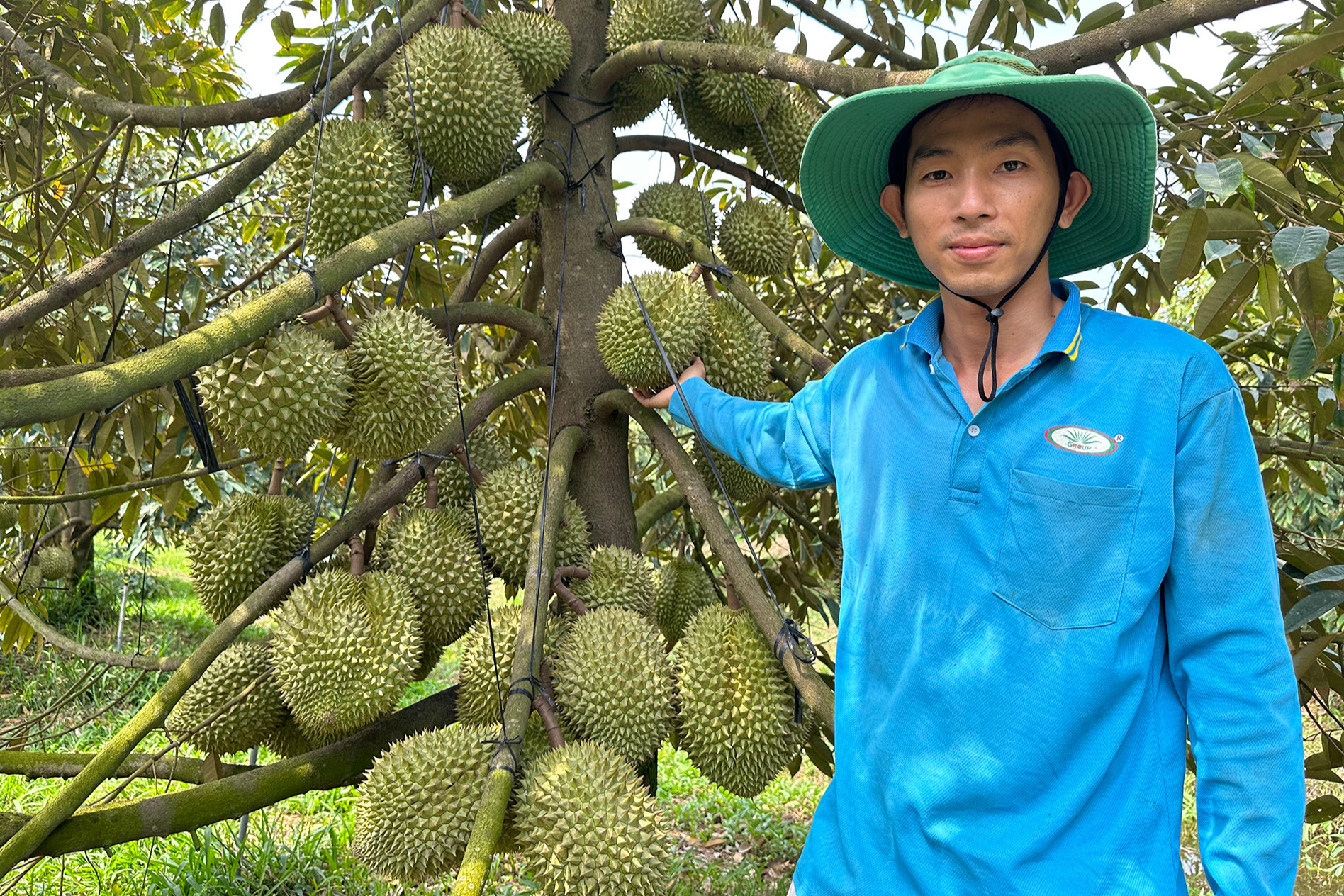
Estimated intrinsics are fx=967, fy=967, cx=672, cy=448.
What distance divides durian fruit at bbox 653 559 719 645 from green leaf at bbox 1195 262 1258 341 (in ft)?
3.43

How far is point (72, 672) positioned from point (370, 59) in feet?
16.2

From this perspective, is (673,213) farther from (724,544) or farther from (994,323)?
(994,323)

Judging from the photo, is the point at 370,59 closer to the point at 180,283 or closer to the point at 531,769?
the point at 531,769

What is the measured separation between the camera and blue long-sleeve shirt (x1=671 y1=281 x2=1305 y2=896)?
1.10 m

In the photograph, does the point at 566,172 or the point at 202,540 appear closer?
the point at 202,540

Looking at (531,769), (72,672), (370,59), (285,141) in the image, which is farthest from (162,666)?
(72,672)

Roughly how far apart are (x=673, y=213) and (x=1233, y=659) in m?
1.42

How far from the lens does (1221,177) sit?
4.22 feet

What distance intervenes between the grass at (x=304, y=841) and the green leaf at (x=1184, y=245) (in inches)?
72.1

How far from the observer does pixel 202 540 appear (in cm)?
168

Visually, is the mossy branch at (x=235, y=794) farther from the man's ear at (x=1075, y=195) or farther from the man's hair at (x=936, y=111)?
the man's ear at (x=1075, y=195)

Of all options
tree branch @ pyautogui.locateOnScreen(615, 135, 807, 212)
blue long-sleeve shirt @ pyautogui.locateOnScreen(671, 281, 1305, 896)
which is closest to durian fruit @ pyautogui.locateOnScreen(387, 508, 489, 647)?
blue long-sleeve shirt @ pyautogui.locateOnScreen(671, 281, 1305, 896)

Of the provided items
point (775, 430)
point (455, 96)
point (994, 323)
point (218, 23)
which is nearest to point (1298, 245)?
point (994, 323)

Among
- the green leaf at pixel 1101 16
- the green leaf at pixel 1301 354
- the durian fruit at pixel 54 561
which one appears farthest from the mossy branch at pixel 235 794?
the durian fruit at pixel 54 561
